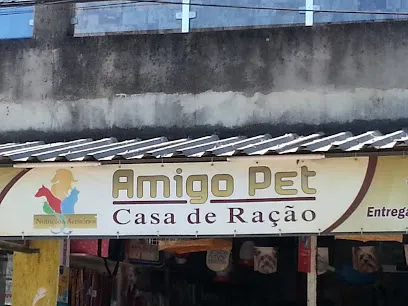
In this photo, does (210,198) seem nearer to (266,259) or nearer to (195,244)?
(195,244)

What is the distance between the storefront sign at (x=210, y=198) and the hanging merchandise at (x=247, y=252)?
299cm

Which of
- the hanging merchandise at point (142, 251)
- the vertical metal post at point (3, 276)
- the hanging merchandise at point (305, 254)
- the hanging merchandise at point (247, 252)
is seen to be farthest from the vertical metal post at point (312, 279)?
the vertical metal post at point (3, 276)

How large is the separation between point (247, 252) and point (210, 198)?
122 inches

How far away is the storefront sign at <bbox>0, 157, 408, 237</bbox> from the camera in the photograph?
693cm

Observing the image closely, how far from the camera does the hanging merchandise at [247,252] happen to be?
33.1 feet

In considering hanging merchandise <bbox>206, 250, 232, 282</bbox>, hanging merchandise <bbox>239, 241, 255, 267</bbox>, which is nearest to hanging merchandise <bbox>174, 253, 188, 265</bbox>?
hanging merchandise <bbox>206, 250, 232, 282</bbox>

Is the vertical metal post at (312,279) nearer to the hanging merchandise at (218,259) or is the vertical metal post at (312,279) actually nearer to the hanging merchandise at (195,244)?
the hanging merchandise at (195,244)

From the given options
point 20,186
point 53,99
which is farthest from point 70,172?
point 53,99

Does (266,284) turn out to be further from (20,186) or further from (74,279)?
(20,186)

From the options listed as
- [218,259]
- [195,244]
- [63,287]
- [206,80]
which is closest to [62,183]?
[63,287]

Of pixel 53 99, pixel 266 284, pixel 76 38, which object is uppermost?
pixel 76 38

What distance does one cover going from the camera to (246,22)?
892 cm

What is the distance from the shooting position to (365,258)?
970cm

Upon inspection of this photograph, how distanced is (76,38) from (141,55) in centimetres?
89
